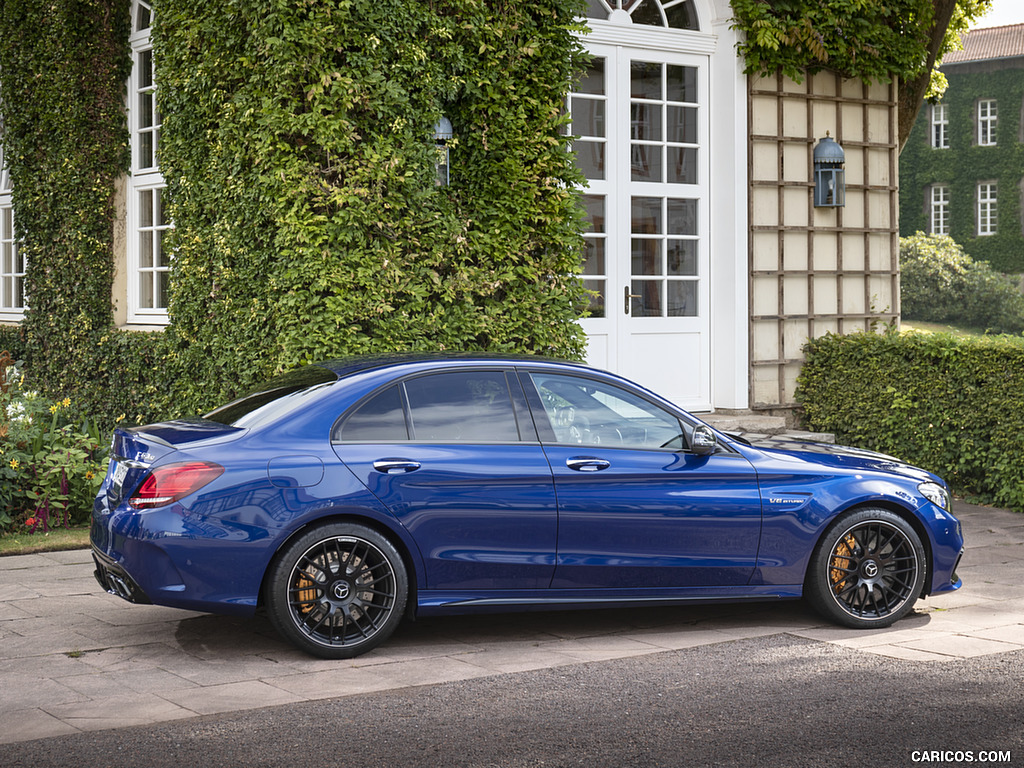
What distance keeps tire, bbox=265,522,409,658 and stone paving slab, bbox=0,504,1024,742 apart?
13 centimetres

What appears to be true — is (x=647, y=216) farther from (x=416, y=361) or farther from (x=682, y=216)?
(x=416, y=361)

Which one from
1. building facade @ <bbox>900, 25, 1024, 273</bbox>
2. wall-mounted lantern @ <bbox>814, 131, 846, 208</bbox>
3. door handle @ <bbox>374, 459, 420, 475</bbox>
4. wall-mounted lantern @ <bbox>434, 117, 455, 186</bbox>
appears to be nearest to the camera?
door handle @ <bbox>374, 459, 420, 475</bbox>

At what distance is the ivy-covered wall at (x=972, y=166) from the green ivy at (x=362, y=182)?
45831mm

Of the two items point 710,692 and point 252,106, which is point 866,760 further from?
point 252,106

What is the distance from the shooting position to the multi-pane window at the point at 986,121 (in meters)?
53.1

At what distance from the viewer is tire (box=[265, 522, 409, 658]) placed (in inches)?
228

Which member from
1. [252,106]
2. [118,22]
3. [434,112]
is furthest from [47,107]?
[434,112]

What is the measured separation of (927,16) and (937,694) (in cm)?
989

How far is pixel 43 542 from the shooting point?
8992mm

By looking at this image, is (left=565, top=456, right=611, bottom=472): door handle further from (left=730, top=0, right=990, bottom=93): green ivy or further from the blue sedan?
(left=730, top=0, right=990, bottom=93): green ivy

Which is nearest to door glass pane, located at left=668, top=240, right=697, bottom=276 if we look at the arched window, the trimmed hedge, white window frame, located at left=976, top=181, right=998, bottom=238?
the trimmed hedge

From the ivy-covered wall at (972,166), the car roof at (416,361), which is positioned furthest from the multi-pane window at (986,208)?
the car roof at (416,361)

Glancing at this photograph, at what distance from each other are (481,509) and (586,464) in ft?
1.95

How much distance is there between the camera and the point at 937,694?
5.35 meters
